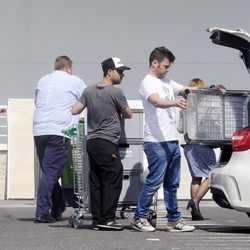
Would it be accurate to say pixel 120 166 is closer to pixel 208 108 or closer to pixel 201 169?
pixel 208 108

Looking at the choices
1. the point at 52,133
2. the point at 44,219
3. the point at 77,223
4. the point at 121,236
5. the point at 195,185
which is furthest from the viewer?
the point at 195,185

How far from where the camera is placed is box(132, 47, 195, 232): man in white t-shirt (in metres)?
8.69

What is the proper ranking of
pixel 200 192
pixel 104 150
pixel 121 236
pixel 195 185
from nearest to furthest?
pixel 121 236 < pixel 104 150 < pixel 200 192 < pixel 195 185

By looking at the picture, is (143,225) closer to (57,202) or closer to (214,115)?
(214,115)

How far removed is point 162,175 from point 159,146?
27 cm

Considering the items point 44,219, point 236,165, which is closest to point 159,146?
point 236,165

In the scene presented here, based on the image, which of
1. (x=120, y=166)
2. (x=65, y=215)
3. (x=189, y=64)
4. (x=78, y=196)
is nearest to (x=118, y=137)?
(x=120, y=166)

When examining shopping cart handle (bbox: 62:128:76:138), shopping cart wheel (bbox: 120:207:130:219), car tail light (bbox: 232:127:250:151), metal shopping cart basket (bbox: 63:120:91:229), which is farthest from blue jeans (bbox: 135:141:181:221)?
shopping cart wheel (bbox: 120:207:130:219)

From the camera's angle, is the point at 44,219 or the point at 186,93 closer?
the point at 186,93

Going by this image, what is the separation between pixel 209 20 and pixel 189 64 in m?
0.90

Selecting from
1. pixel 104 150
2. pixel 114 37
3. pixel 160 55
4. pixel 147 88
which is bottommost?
pixel 104 150

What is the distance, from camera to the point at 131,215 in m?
10.3

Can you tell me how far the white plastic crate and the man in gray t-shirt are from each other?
0.67 meters

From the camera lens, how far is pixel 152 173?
28.6 ft
